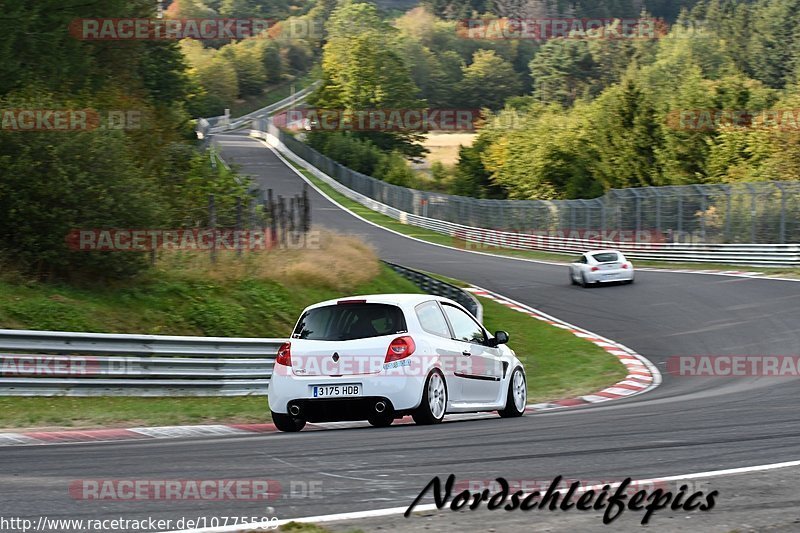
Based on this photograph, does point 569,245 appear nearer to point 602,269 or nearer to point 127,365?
point 602,269

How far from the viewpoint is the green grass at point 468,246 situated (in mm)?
40194

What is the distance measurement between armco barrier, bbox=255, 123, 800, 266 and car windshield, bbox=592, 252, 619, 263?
6328 mm

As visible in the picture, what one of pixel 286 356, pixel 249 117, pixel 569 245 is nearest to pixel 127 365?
pixel 286 356

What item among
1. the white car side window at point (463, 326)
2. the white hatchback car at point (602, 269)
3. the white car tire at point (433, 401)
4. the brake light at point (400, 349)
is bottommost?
the white hatchback car at point (602, 269)

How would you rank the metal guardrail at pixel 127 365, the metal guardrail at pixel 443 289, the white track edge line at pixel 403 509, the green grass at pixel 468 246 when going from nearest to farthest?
1. the white track edge line at pixel 403 509
2. the metal guardrail at pixel 127 365
3. the metal guardrail at pixel 443 289
4. the green grass at pixel 468 246

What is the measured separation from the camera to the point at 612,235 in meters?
51.3

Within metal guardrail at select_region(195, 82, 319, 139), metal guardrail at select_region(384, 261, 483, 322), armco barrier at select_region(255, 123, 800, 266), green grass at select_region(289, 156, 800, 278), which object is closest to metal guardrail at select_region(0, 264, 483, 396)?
metal guardrail at select_region(384, 261, 483, 322)

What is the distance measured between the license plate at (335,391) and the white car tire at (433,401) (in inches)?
25.3

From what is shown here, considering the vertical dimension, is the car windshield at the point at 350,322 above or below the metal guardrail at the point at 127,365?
above

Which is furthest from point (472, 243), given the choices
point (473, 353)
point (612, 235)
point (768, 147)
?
point (473, 353)

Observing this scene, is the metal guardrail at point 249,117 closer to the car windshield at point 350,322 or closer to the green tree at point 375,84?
the green tree at point 375,84

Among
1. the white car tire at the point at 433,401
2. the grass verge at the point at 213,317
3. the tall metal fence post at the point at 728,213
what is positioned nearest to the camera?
the white car tire at the point at 433,401

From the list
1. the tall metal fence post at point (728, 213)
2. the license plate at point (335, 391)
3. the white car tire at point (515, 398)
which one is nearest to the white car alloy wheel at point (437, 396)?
the license plate at point (335, 391)

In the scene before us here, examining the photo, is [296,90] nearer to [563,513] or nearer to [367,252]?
[367,252]
